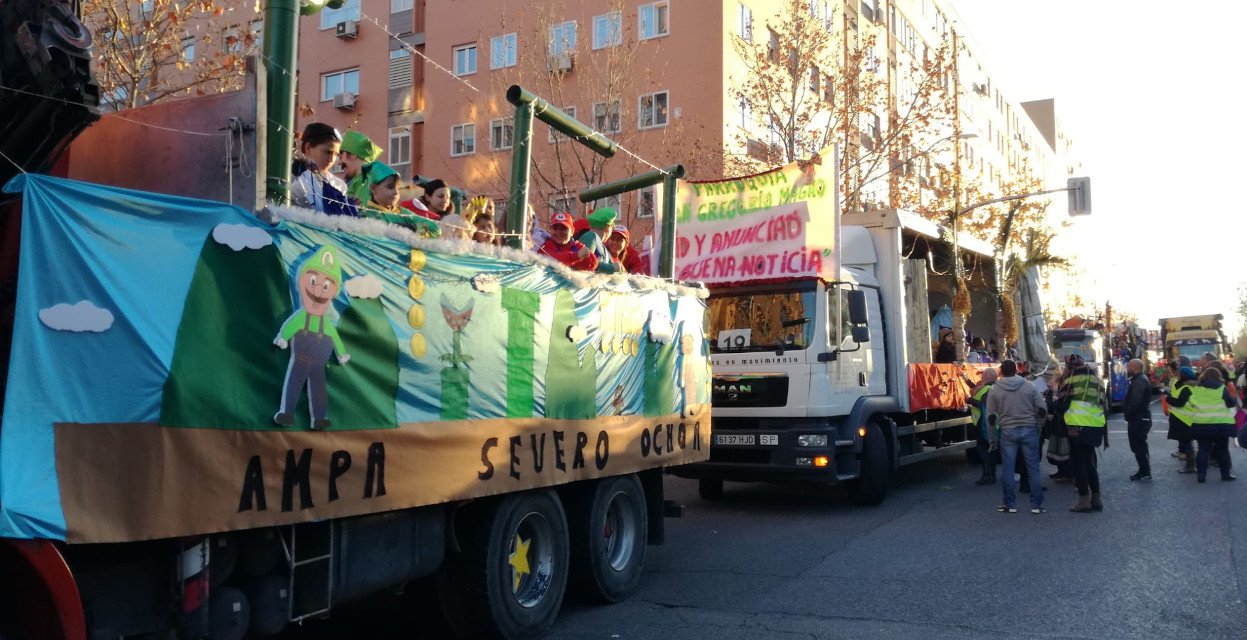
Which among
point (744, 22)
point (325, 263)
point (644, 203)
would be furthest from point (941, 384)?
point (744, 22)

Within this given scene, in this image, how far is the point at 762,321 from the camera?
1087cm

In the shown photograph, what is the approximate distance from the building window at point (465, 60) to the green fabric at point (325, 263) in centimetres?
2656

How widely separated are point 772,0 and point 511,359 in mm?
25344

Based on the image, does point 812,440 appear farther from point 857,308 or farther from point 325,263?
point 325,263

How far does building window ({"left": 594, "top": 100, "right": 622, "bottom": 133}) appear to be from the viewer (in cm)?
2212

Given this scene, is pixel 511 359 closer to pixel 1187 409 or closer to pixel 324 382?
pixel 324 382

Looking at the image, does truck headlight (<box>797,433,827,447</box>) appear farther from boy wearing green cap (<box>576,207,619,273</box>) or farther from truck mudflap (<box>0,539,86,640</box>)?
truck mudflap (<box>0,539,86,640</box>)

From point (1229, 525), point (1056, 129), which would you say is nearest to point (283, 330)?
point (1229, 525)

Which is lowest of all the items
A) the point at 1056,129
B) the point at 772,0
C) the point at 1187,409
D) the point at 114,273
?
the point at 1187,409

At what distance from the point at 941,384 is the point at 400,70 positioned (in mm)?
23497

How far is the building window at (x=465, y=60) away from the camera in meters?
30.0

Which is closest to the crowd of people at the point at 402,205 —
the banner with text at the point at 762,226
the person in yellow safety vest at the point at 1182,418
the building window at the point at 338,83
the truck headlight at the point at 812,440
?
the banner with text at the point at 762,226

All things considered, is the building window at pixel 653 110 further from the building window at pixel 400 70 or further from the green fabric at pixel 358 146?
the green fabric at pixel 358 146

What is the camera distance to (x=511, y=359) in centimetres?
575
